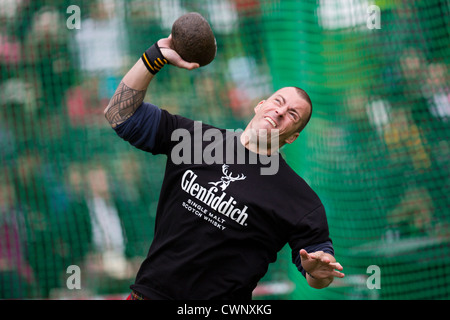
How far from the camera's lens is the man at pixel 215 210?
2771 millimetres

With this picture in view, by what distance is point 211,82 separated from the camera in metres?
4.95

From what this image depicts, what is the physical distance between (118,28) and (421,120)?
261 cm

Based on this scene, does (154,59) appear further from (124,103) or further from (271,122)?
(271,122)

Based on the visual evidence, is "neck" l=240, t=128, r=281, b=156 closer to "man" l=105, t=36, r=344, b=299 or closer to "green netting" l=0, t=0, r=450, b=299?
"man" l=105, t=36, r=344, b=299

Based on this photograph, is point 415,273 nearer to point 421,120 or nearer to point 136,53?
point 421,120

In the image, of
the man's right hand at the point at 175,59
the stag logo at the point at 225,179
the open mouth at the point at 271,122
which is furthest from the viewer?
the open mouth at the point at 271,122

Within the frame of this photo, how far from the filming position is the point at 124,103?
2.81 m

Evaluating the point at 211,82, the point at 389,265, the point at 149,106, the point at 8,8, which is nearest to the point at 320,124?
the point at 211,82

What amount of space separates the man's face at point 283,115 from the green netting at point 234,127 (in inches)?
63.8

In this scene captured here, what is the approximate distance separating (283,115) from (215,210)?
62cm

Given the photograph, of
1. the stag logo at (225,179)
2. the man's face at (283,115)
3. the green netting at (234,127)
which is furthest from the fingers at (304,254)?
the green netting at (234,127)

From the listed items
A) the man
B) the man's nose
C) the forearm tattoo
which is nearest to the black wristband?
the man

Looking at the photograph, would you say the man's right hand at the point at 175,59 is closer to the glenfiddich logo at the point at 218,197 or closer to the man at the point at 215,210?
the man at the point at 215,210

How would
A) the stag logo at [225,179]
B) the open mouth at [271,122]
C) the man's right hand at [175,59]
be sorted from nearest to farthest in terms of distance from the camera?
1. the man's right hand at [175,59]
2. the stag logo at [225,179]
3. the open mouth at [271,122]
